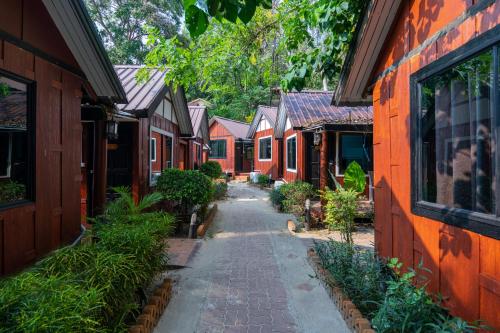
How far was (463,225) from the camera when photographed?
2.91 metres

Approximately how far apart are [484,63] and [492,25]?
274mm

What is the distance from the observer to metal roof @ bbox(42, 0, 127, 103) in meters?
4.38

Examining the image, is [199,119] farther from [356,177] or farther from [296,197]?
[356,177]

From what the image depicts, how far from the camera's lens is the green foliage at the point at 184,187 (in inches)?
345

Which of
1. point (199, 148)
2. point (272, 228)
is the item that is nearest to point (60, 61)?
point (272, 228)

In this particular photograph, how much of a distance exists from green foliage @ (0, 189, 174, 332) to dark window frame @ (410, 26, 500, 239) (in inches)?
110

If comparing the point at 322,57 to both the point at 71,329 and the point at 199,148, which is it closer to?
the point at 71,329

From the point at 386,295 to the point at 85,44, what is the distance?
191 inches

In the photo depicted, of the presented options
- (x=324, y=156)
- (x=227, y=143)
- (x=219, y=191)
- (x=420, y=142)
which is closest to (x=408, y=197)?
(x=420, y=142)

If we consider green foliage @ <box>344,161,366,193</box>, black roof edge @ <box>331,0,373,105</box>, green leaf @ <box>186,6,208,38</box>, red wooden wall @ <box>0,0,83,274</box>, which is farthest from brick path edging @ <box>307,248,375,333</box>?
red wooden wall @ <box>0,0,83,274</box>

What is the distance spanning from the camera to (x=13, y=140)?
4031 mm

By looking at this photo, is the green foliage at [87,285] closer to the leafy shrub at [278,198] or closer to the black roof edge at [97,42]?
the black roof edge at [97,42]

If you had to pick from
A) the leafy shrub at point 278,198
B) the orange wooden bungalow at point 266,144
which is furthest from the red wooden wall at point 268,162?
the leafy shrub at point 278,198

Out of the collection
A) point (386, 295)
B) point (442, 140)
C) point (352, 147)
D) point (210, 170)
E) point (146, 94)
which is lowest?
point (386, 295)
